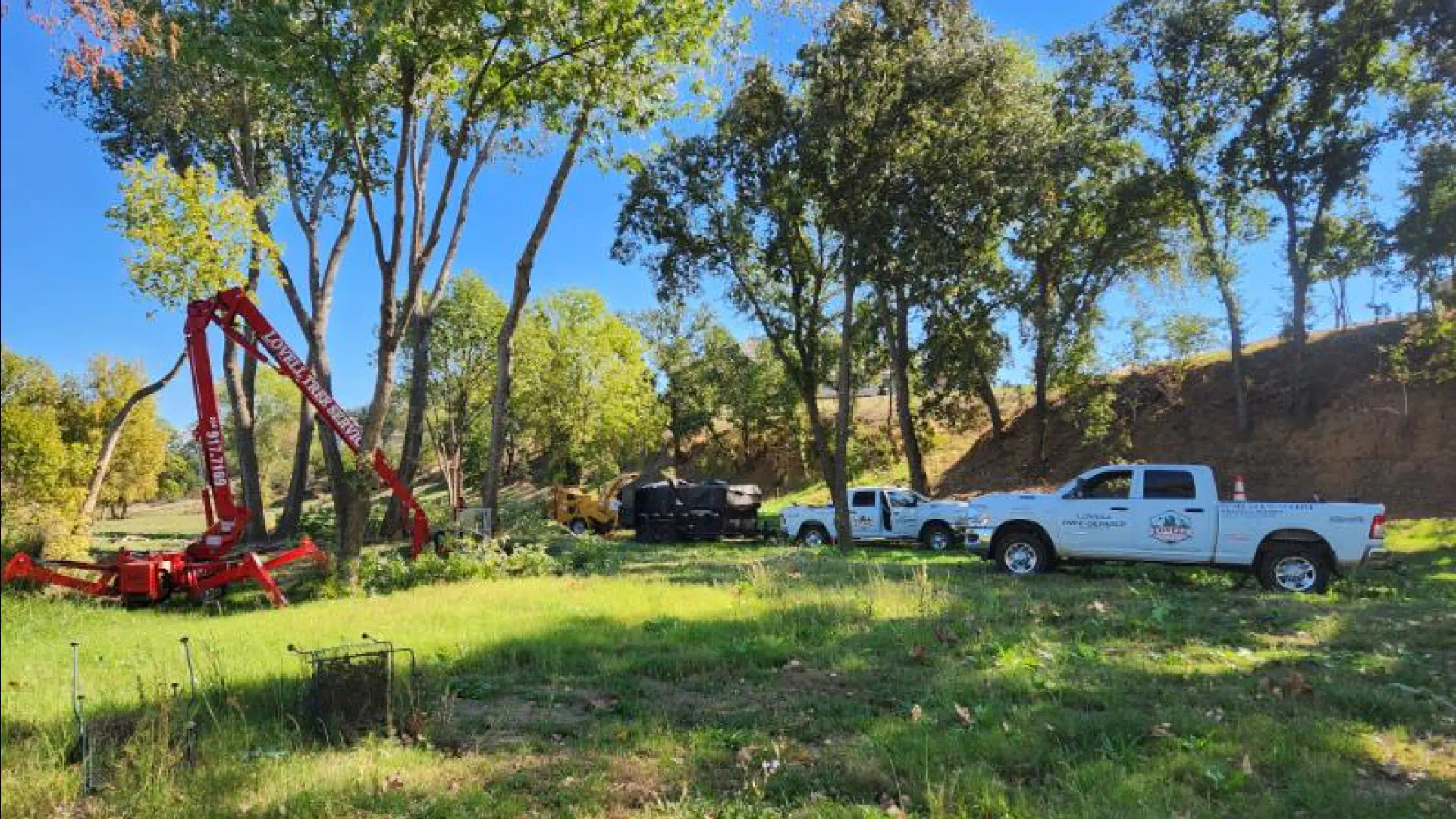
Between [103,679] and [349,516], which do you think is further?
[349,516]

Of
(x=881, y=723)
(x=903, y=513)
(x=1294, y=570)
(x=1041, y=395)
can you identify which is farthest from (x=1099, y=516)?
(x=1041, y=395)

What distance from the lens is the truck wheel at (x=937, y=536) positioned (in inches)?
853

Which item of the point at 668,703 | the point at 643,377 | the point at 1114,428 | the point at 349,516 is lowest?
the point at 668,703

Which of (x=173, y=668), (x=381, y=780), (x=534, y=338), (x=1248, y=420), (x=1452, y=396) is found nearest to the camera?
(x=381, y=780)

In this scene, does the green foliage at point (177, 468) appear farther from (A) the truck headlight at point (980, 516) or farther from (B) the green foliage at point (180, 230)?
(A) the truck headlight at point (980, 516)

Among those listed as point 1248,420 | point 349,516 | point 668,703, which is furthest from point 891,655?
point 1248,420

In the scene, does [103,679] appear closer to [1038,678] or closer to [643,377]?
[1038,678]

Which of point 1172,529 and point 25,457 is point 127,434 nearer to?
point 25,457

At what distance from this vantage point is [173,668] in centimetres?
629

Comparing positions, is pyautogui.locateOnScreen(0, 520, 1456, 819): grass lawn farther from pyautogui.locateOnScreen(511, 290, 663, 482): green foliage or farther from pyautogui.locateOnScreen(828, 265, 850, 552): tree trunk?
pyautogui.locateOnScreen(511, 290, 663, 482): green foliage

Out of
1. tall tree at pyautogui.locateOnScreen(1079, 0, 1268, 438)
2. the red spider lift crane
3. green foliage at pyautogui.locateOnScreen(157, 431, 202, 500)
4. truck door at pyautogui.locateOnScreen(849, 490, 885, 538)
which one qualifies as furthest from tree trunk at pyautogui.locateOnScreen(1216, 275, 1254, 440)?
green foliage at pyautogui.locateOnScreen(157, 431, 202, 500)

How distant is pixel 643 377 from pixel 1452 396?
3402 centimetres

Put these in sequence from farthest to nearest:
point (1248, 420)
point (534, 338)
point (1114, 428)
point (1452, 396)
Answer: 1. point (534, 338)
2. point (1114, 428)
3. point (1248, 420)
4. point (1452, 396)

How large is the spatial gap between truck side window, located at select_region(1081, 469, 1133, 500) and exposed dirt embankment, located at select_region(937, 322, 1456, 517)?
13294 millimetres
